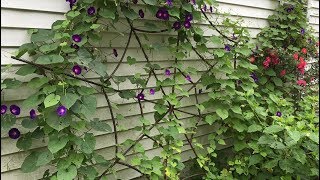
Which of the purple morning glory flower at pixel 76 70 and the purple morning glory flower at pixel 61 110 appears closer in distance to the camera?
the purple morning glory flower at pixel 61 110

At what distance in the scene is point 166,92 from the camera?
10.1 feet

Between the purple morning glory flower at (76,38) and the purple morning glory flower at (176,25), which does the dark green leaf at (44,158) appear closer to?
the purple morning glory flower at (76,38)

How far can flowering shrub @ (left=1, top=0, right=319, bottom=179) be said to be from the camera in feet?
6.86

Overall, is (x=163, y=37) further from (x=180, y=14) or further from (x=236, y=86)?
(x=236, y=86)

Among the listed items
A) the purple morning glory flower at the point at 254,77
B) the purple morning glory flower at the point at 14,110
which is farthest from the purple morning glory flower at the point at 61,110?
the purple morning glory flower at the point at 254,77

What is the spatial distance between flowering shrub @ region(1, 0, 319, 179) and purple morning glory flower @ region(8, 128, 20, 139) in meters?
0.01

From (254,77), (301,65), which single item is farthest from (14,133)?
(301,65)

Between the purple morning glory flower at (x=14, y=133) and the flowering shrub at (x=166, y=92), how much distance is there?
0.04ft

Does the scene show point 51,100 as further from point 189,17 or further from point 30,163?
point 189,17

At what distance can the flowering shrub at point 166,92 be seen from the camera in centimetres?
209

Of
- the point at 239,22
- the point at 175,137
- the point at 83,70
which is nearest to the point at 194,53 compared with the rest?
the point at 239,22

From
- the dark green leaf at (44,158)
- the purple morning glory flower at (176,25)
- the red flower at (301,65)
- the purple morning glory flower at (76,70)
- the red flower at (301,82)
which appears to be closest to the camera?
the dark green leaf at (44,158)

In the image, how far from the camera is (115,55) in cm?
257

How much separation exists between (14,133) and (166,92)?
1.38 metres
